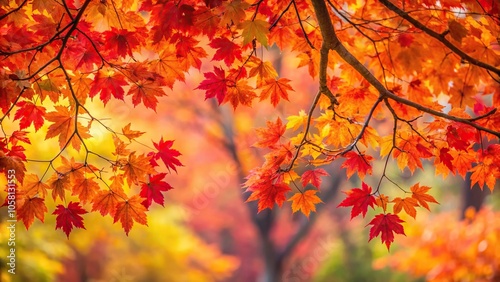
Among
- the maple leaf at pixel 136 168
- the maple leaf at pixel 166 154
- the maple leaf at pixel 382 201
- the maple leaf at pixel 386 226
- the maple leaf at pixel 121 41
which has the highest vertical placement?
the maple leaf at pixel 121 41

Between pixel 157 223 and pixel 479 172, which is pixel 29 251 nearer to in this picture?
pixel 157 223

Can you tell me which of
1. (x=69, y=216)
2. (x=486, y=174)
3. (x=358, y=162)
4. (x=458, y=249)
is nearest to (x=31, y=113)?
(x=69, y=216)

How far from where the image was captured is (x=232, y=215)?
13.6 m

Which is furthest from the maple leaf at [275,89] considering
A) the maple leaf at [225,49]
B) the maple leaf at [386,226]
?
the maple leaf at [386,226]

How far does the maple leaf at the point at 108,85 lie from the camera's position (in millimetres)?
2133

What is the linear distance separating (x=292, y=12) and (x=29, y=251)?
13.5 feet

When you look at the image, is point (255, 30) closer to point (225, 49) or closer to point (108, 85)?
point (225, 49)

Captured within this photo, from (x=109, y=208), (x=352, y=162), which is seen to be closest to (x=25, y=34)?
(x=109, y=208)

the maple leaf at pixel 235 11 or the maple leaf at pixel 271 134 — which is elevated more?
the maple leaf at pixel 235 11

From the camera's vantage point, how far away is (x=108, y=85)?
2.15 m

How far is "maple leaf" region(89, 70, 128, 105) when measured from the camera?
7.00ft

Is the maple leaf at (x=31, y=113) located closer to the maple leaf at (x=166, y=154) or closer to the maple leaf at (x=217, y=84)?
the maple leaf at (x=166, y=154)

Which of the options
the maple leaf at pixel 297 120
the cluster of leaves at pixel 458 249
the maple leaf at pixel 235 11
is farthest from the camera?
the cluster of leaves at pixel 458 249

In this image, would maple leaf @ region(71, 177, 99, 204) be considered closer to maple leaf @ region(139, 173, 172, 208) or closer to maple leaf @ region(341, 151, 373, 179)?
maple leaf @ region(139, 173, 172, 208)
